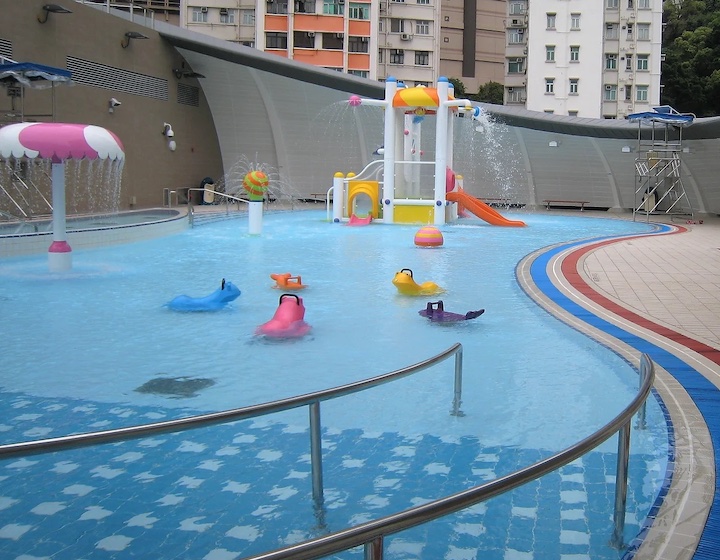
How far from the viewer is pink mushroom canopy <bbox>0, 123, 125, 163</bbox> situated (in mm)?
9039

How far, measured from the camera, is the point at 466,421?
433 cm

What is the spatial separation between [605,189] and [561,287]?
1834cm

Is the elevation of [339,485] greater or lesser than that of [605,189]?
lesser

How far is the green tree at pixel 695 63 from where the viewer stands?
1703 inches

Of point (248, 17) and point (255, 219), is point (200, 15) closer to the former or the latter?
point (248, 17)

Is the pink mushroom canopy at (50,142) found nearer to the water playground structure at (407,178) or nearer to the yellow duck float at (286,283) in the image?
the yellow duck float at (286,283)

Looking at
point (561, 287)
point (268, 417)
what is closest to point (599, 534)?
point (268, 417)

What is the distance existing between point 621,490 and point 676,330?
3.79m

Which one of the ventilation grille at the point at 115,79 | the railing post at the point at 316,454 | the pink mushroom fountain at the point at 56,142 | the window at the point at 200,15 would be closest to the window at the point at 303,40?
the window at the point at 200,15

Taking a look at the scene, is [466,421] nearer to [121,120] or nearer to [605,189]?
[121,120]

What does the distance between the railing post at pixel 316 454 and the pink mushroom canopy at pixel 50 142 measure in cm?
708

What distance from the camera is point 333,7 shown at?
41500mm

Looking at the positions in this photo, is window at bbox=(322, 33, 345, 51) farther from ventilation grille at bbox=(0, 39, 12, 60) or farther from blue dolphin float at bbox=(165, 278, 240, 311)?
blue dolphin float at bbox=(165, 278, 240, 311)

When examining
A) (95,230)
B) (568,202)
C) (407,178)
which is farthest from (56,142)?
(568,202)
